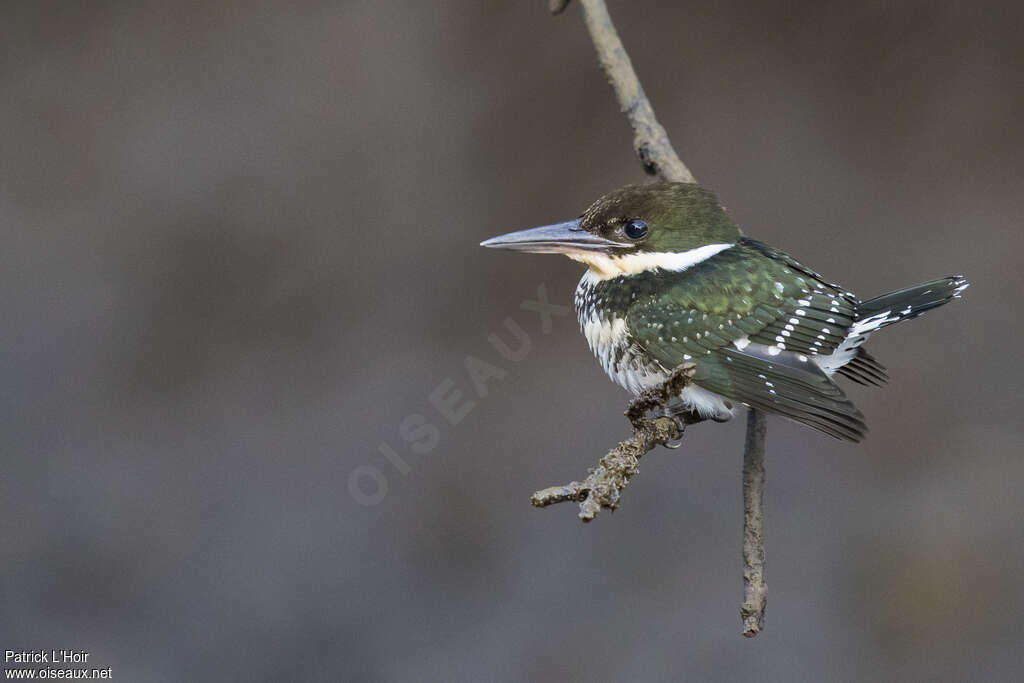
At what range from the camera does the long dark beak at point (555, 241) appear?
259 centimetres

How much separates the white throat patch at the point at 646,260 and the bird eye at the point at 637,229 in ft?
0.15

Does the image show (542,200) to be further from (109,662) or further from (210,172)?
(109,662)

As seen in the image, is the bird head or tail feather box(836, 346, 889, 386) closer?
the bird head

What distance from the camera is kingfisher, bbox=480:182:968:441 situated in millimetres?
2439

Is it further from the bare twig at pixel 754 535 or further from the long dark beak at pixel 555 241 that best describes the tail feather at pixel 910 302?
the long dark beak at pixel 555 241

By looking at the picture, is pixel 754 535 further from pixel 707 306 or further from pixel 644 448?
pixel 707 306

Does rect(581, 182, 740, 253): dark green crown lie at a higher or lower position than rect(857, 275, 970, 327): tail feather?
higher

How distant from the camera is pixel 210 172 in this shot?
4.69m

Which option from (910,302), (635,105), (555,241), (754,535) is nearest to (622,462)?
(754,535)

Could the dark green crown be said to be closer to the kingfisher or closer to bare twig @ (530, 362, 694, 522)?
the kingfisher

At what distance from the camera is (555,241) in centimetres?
259

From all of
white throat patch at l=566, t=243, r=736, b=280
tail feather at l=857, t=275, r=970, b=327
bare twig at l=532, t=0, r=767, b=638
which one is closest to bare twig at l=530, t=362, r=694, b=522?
bare twig at l=532, t=0, r=767, b=638

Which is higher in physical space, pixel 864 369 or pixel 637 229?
pixel 637 229

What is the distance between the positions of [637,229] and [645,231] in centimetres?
2
